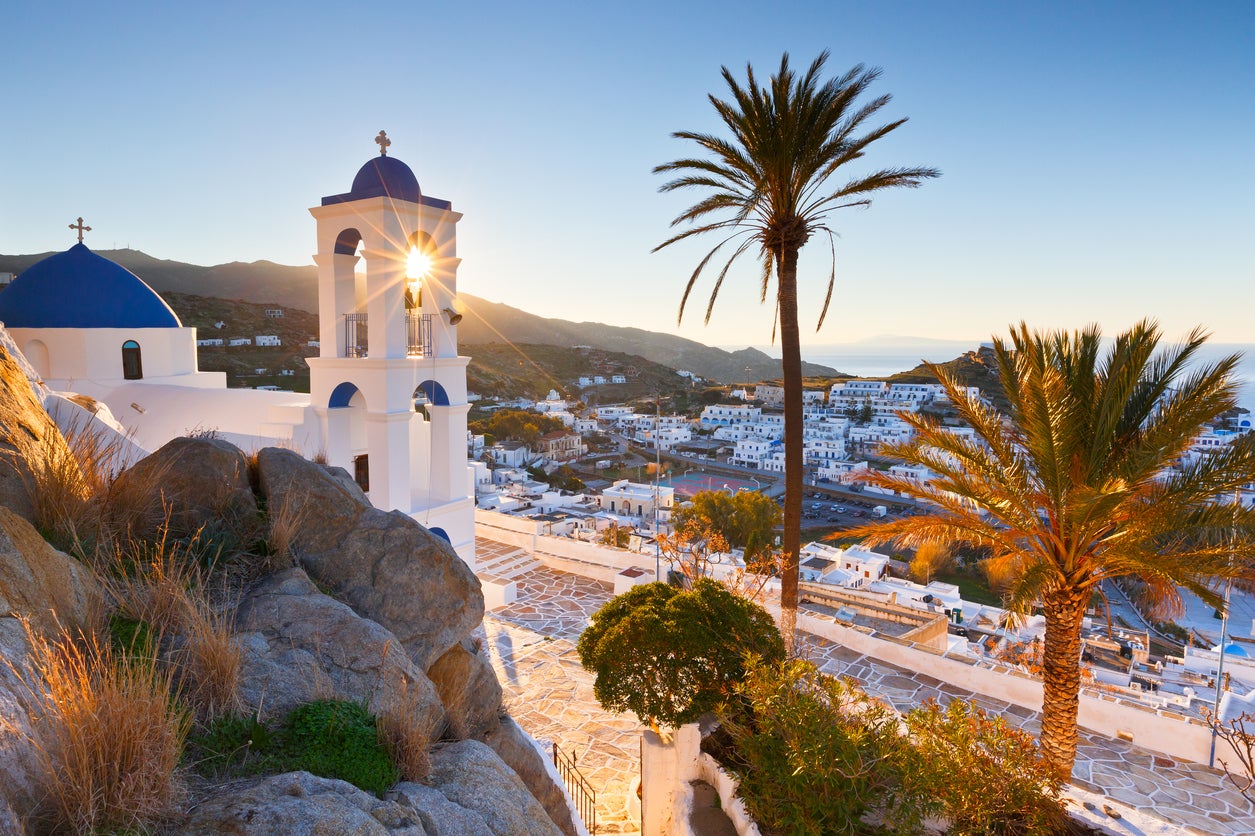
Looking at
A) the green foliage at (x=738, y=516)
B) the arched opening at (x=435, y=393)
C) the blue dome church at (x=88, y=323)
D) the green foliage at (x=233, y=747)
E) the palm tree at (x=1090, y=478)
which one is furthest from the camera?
the green foliage at (x=738, y=516)

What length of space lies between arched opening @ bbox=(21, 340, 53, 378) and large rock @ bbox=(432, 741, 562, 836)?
50.6ft

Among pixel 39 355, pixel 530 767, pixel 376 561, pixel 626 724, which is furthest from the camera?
pixel 39 355

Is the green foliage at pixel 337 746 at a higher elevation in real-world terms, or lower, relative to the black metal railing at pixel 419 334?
lower

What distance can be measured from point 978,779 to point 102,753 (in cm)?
504

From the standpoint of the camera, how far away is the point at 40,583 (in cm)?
303

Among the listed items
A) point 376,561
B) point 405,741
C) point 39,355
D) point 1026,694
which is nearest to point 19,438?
point 376,561

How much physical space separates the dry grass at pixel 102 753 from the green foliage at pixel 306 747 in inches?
15.0

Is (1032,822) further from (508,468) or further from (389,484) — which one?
(508,468)

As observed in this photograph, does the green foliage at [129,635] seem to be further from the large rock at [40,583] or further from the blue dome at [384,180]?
the blue dome at [384,180]

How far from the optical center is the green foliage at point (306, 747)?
282 centimetres

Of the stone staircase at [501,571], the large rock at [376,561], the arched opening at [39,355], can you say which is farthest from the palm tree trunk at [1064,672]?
the arched opening at [39,355]

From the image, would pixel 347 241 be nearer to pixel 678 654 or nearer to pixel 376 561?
pixel 376 561

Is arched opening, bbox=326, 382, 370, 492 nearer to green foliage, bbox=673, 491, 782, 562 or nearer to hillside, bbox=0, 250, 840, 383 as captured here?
green foliage, bbox=673, 491, 782, 562

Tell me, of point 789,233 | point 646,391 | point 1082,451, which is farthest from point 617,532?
point 646,391
